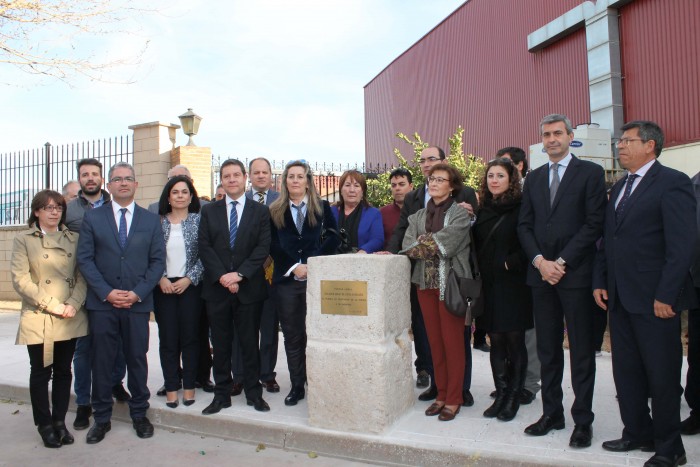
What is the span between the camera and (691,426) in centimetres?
397

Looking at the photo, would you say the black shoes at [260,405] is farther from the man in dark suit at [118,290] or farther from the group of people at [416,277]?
the man in dark suit at [118,290]

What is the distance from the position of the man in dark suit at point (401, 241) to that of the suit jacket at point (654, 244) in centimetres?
125

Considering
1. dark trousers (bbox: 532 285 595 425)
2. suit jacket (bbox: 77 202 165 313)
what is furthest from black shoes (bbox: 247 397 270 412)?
dark trousers (bbox: 532 285 595 425)

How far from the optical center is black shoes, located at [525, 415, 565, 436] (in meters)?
3.91

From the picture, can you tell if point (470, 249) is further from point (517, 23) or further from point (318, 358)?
point (517, 23)

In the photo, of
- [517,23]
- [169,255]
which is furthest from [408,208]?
[517,23]

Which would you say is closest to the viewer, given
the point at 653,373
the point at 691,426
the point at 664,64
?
the point at 653,373

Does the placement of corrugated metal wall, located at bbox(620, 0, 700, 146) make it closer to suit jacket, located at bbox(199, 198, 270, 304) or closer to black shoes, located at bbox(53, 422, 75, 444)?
suit jacket, located at bbox(199, 198, 270, 304)

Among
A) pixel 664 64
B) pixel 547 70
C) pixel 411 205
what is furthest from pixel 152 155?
pixel 547 70

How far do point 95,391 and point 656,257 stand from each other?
425cm

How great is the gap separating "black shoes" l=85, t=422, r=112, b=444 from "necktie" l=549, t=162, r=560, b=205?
12.8 feet

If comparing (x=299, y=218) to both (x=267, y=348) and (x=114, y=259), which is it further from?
(x=114, y=259)

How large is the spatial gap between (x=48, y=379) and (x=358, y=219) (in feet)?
9.51

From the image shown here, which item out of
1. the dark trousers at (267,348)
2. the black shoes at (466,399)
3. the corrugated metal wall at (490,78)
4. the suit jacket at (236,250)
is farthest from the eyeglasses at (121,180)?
the corrugated metal wall at (490,78)
